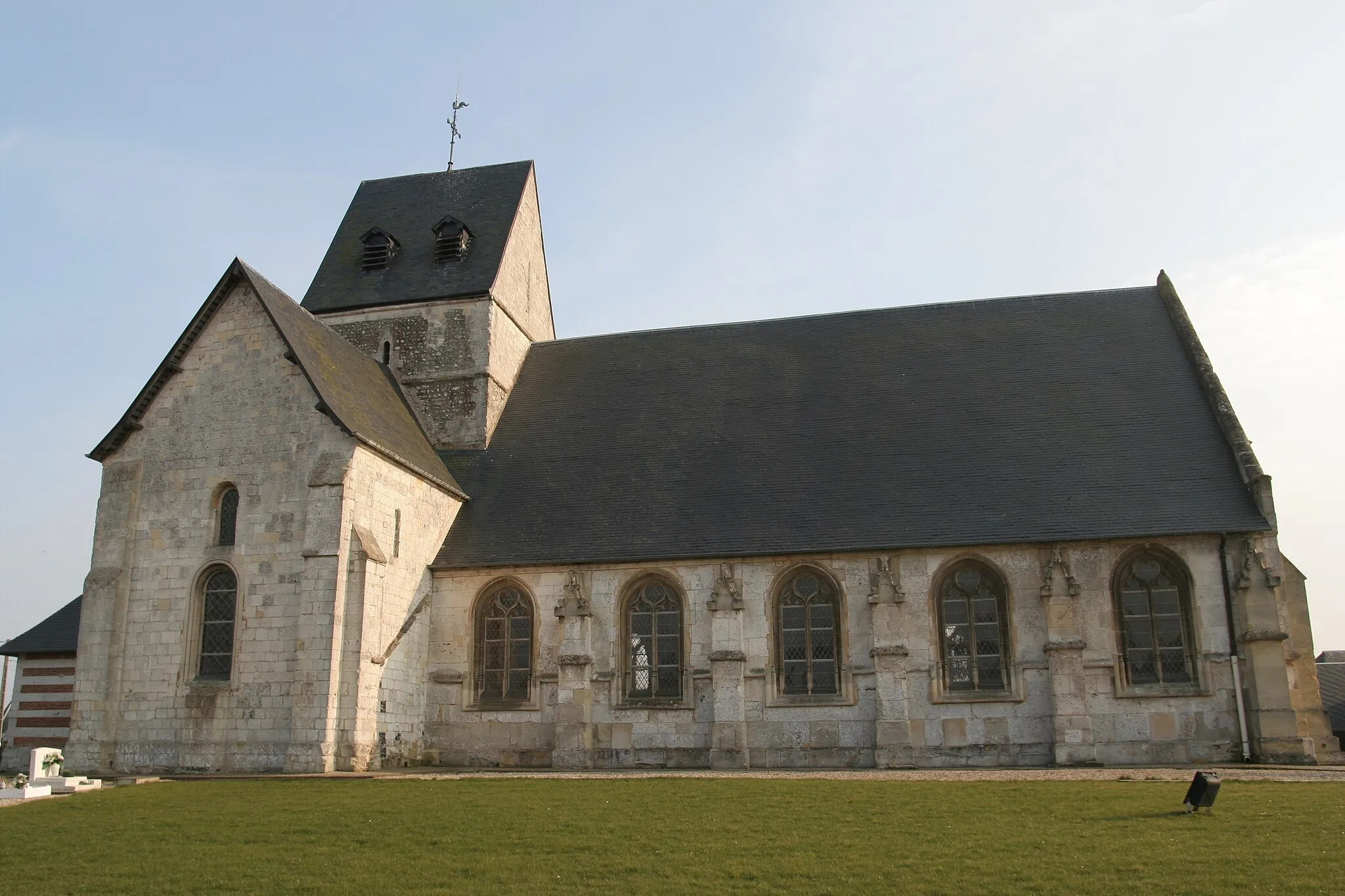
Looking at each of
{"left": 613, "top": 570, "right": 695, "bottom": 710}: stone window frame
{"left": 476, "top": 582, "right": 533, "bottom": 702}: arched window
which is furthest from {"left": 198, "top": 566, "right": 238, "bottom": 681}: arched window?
{"left": 613, "top": 570, "right": 695, "bottom": 710}: stone window frame

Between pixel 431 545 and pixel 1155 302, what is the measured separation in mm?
17528

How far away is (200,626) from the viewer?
21.8 m

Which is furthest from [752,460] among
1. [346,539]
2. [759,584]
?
[346,539]

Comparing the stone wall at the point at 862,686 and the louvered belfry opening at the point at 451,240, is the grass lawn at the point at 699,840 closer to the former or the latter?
the stone wall at the point at 862,686

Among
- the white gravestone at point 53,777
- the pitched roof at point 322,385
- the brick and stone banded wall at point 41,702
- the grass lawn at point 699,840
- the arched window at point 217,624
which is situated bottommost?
the grass lawn at point 699,840

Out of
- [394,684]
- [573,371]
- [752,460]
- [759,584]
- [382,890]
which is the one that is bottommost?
[382,890]

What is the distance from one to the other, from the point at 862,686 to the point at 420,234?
667 inches

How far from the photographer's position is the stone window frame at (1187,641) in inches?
814

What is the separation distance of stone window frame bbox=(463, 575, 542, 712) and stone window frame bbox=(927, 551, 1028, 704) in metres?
7.79

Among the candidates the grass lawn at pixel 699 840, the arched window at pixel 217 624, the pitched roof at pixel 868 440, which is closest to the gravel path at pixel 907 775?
the grass lawn at pixel 699 840

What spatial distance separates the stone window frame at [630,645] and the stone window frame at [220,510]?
24.7 feet

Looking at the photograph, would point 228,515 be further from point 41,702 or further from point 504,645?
point 41,702

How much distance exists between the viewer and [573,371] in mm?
29156

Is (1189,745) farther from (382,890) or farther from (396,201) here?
(396,201)
